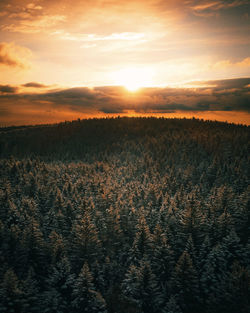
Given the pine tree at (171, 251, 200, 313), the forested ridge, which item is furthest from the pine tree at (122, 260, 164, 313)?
the pine tree at (171, 251, 200, 313)

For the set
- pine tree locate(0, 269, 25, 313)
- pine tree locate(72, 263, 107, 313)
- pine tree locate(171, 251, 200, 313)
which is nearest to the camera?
pine tree locate(0, 269, 25, 313)

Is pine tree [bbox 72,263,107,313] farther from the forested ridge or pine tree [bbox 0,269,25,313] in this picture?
pine tree [bbox 0,269,25,313]

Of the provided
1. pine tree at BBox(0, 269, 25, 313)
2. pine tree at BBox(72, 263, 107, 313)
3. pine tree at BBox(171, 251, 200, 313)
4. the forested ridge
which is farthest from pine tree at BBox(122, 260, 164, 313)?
pine tree at BBox(0, 269, 25, 313)

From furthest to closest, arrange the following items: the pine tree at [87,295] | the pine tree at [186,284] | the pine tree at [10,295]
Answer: the pine tree at [186,284] < the pine tree at [87,295] < the pine tree at [10,295]

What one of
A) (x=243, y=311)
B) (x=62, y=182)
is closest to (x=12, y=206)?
(x=62, y=182)

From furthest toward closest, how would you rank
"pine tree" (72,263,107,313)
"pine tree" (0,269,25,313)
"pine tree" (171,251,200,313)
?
"pine tree" (171,251,200,313) < "pine tree" (72,263,107,313) < "pine tree" (0,269,25,313)

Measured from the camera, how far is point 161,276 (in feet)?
92.3

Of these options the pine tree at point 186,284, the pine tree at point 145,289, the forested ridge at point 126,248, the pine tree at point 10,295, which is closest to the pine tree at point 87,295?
the forested ridge at point 126,248

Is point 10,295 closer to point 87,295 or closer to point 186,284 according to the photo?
point 87,295

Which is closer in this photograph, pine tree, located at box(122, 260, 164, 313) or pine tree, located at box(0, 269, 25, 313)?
pine tree, located at box(0, 269, 25, 313)

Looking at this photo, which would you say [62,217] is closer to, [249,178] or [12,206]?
[12,206]

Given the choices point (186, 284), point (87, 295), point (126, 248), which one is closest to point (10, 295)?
point (87, 295)

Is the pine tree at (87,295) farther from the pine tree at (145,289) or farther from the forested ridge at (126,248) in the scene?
the pine tree at (145,289)

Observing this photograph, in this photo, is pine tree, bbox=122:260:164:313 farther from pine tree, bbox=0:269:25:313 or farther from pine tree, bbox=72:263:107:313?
pine tree, bbox=0:269:25:313
